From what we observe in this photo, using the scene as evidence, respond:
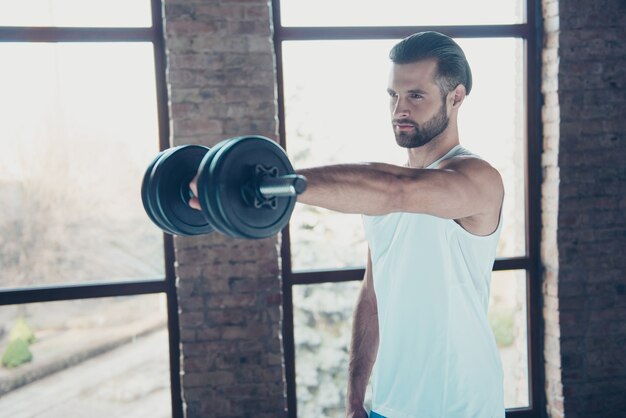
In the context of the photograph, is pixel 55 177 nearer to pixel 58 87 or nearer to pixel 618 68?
pixel 58 87

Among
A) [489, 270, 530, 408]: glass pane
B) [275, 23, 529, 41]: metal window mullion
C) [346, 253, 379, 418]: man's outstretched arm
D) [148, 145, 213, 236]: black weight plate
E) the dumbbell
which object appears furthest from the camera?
[489, 270, 530, 408]: glass pane

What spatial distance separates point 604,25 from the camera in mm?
2443

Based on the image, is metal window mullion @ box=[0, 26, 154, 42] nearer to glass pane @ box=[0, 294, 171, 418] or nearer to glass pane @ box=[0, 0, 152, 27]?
glass pane @ box=[0, 0, 152, 27]

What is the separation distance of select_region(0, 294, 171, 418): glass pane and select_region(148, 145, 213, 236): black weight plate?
1.26 m

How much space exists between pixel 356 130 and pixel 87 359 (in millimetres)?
1285

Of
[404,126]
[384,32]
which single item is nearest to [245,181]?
[404,126]

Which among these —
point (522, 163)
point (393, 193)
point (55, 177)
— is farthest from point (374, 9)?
point (393, 193)

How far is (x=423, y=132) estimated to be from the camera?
1.46 metres

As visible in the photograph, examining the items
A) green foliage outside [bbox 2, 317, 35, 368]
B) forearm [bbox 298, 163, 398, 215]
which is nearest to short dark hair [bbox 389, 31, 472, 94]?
forearm [bbox 298, 163, 398, 215]

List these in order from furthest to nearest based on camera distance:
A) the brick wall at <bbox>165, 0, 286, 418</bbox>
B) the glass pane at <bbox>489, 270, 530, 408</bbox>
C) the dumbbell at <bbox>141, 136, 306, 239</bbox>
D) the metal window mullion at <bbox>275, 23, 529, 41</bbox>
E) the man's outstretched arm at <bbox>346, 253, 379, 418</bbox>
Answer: the glass pane at <bbox>489, 270, 530, 408</bbox>, the metal window mullion at <bbox>275, 23, 529, 41</bbox>, the brick wall at <bbox>165, 0, 286, 418</bbox>, the man's outstretched arm at <bbox>346, 253, 379, 418</bbox>, the dumbbell at <bbox>141, 136, 306, 239</bbox>

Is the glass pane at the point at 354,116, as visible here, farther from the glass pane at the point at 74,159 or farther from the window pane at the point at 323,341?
the glass pane at the point at 74,159

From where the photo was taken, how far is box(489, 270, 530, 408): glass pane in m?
2.64

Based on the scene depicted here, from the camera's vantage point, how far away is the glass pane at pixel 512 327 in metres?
2.64

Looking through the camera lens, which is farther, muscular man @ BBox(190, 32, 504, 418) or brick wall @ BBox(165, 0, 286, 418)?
brick wall @ BBox(165, 0, 286, 418)
